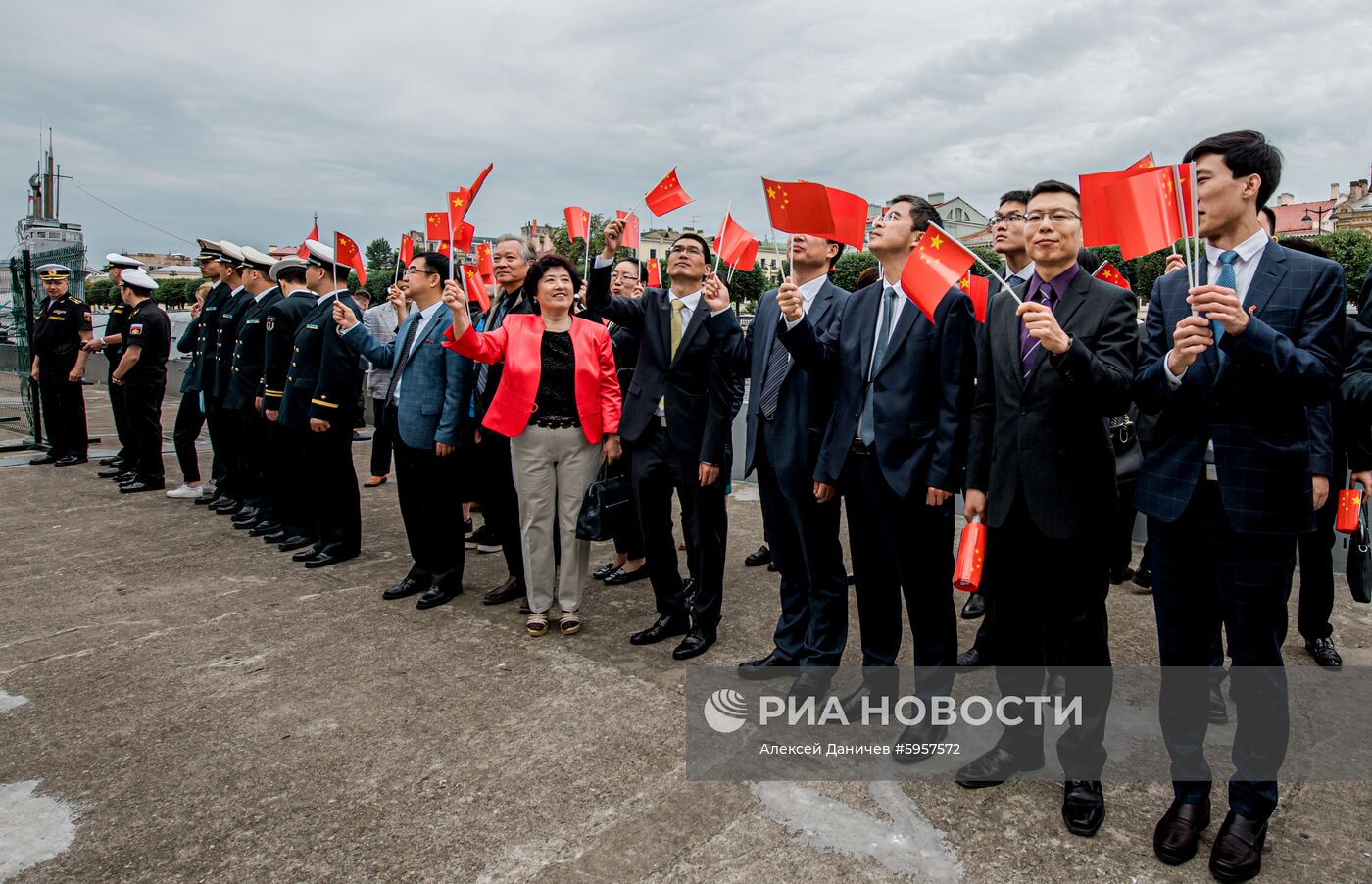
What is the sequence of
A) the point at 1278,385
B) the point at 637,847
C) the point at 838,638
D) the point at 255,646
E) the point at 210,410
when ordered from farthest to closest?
the point at 210,410 < the point at 255,646 < the point at 838,638 < the point at 637,847 < the point at 1278,385

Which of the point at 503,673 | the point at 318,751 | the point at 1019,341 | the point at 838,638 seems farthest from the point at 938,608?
the point at 318,751

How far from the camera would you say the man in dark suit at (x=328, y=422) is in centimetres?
577

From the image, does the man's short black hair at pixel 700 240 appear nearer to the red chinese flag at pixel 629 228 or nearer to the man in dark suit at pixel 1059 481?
the red chinese flag at pixel 629 228

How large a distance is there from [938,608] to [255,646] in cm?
333

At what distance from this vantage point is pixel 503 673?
12.9 feet

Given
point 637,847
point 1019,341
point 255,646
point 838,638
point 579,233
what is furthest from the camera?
point 579,233

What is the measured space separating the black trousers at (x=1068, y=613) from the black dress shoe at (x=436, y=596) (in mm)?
3278

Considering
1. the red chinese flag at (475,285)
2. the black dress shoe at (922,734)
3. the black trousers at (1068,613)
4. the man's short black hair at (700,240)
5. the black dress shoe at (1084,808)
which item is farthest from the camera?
the red chinese flag at (475,285)

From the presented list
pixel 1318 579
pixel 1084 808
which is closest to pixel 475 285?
pixel 1084 808

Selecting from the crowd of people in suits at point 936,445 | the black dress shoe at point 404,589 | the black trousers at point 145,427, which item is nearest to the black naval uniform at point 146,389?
the black trousers at point 145,427

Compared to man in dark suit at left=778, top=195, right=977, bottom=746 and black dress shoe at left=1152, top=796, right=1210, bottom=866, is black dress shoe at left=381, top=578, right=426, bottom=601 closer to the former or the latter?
man in dark suit at left=778, top=195, right=977, bottom=746

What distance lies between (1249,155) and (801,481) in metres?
1.95

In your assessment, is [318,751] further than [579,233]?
No

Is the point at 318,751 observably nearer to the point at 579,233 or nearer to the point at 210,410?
the point at 579,233
